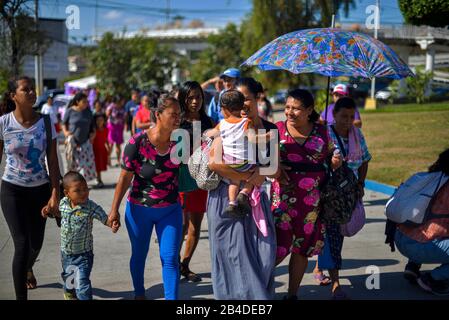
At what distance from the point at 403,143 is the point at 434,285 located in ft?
34.8

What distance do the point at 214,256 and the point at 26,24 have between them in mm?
11918

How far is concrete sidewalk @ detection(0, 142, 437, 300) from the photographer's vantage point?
18.0ft

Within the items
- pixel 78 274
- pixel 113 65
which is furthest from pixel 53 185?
pixel 113 65

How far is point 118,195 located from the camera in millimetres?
4789

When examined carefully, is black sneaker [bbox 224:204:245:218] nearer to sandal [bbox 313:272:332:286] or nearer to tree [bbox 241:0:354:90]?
sandal [bbox 313:272:332:286]

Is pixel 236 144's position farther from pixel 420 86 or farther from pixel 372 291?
pixel 420 86

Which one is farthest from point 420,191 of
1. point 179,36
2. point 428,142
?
point 179,36

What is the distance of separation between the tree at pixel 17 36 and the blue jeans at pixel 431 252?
31.6ft

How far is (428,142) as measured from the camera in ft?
49.7

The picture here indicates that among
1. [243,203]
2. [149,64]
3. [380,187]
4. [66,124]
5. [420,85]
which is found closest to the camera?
[243,203]

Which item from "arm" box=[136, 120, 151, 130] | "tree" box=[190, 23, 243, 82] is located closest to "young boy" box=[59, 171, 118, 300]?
"arm" box=[136, 120, 151, 130]

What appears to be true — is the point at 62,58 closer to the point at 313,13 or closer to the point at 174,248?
the point at 313,13

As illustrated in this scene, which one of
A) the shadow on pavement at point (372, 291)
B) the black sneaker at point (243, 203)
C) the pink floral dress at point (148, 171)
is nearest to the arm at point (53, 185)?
the pink floral dress at point (148, 171)

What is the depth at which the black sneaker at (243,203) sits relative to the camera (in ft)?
14.2
